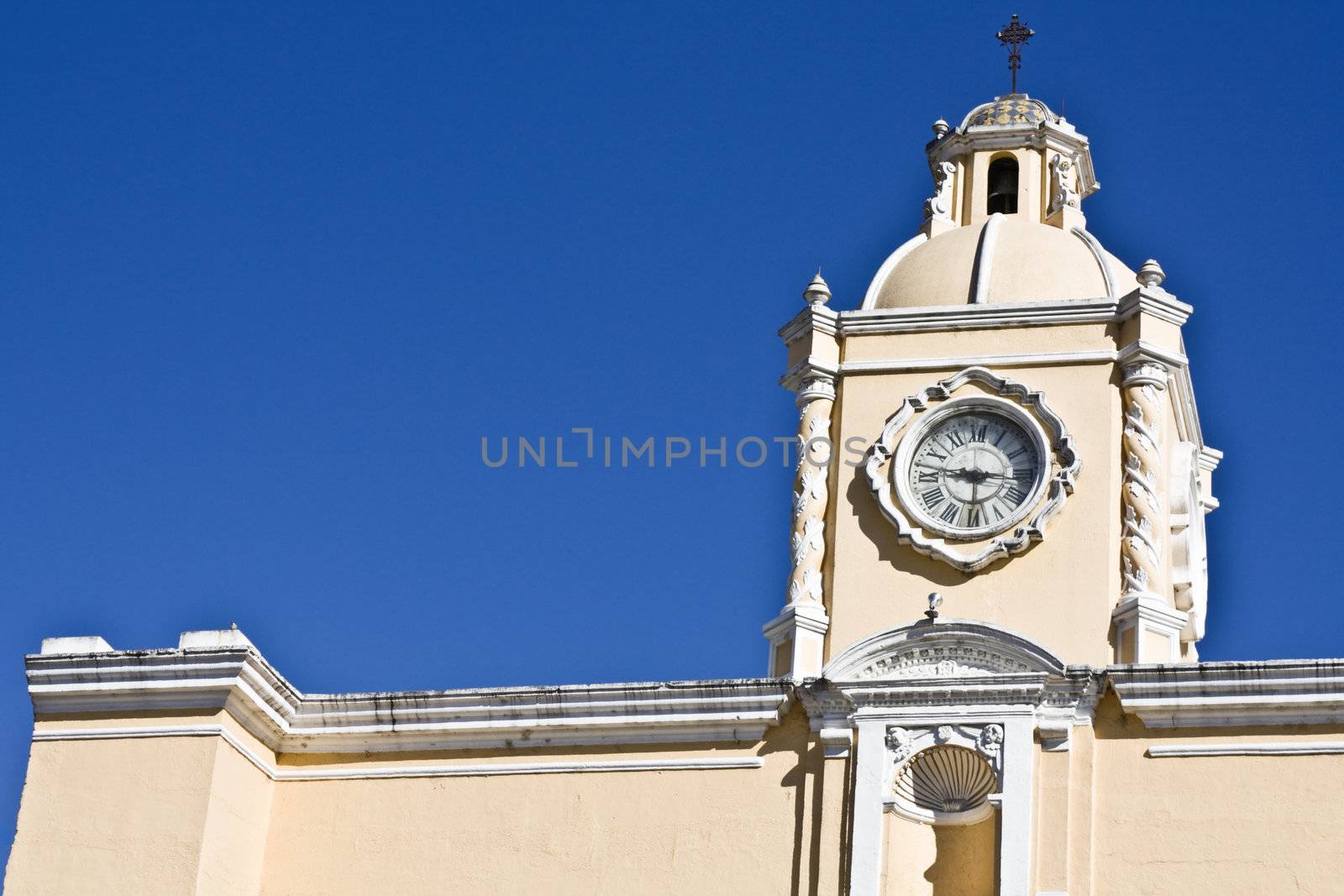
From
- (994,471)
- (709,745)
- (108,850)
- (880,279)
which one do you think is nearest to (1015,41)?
(880,279)

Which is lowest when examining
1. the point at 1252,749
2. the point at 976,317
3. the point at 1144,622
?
the point at 1252,749

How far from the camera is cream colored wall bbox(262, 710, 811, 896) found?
814 inches

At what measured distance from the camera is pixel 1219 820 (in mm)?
19844

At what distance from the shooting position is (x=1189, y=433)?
23188 millimetres

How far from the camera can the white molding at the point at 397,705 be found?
21016 mm

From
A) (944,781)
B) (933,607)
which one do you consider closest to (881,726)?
(944,781)

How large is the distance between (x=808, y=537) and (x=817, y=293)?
6.71 ft

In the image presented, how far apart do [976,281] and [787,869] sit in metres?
4.96

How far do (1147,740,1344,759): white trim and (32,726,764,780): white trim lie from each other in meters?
2.85

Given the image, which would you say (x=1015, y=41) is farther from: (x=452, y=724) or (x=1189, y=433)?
(x=452, y=724)

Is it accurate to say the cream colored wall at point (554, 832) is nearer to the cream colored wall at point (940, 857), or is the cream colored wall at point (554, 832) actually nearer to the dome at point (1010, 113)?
the cream colored wall at point (940, 857)

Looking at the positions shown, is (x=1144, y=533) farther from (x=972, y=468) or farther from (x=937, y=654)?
(x=937, y=654)

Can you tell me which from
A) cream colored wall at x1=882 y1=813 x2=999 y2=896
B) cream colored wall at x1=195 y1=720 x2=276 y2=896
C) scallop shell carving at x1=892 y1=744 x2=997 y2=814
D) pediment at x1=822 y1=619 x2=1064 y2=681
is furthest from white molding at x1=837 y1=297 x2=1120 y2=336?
cream colored wall at x1=195 y1=720 x2=276 y2=896

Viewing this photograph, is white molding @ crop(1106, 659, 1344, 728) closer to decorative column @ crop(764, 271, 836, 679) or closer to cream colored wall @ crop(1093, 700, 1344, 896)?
cream colored wall @ crop(1093, 700, 1344, 896)
